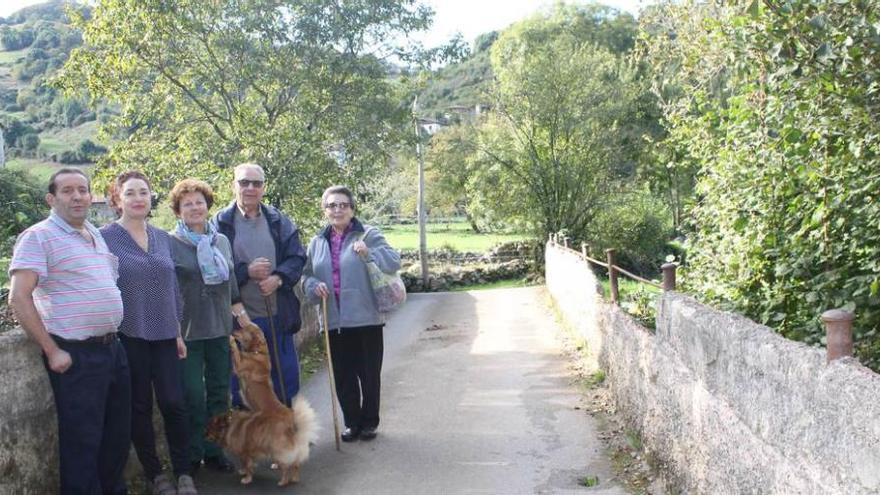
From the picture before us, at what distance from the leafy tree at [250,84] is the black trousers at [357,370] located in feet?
22.5

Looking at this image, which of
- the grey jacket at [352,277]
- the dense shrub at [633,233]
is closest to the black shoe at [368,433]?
the grey jacket at [352,277]

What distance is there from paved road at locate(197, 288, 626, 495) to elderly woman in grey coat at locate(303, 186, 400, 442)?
12.0 inches

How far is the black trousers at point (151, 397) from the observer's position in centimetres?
473

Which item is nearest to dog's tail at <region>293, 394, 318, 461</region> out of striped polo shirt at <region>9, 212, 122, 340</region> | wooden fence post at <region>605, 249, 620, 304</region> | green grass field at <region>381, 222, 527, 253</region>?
striped polo shirt at <region>9, 212, 122, 340</region>

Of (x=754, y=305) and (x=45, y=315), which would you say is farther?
(x=754, y=305)

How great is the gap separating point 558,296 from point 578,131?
40.8ft

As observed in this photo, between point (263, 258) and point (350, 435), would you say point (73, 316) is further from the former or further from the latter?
point (350, 435)

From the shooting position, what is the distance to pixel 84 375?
4.17 meters

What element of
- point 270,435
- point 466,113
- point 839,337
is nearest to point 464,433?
point 270,435

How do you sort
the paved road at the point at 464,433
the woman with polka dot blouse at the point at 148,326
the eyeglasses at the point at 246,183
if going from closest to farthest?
the woman with polka dot blouse at the point at 148,326
the paved road at the point at 464,433
the eyeglasses at the point at 246,183

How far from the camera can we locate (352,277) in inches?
246

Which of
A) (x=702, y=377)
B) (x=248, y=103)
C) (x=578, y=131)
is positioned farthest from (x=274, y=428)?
(x=578, y=131)

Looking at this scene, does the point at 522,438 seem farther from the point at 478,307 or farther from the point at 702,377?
the point at 478,307

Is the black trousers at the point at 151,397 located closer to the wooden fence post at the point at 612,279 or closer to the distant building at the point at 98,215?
the distant building at the point at 98,215
